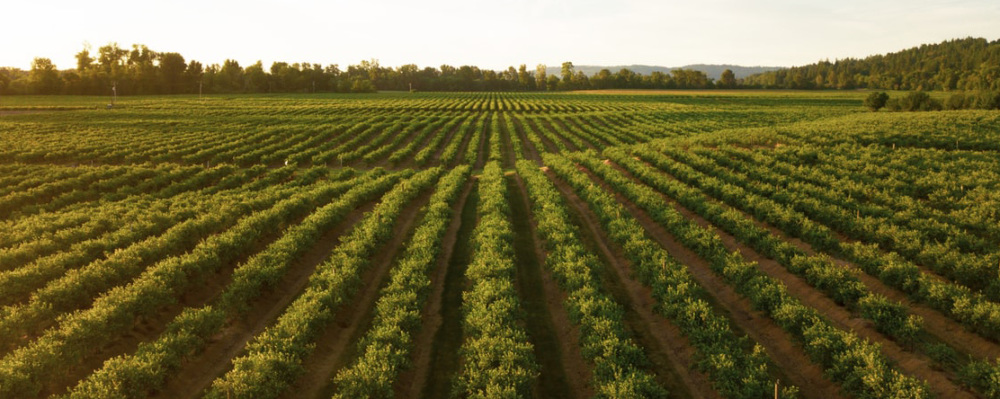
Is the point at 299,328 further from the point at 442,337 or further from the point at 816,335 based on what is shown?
the point at 816,335

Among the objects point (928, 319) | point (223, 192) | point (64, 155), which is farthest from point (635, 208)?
point (64, 155)

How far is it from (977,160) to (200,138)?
7793 cm

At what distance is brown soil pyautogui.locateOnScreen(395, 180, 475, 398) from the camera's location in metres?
14.7

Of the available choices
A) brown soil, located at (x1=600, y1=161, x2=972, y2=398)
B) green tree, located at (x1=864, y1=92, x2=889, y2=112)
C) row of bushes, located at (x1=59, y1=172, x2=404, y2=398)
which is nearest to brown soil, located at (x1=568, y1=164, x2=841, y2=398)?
brown soil, located at (x1=600, y1=161, x2=972, y2=398)

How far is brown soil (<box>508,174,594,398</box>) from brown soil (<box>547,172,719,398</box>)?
2.22 meters

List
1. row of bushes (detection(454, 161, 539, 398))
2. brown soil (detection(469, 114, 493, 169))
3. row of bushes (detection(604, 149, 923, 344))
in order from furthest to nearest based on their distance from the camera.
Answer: brown soil (detection(469, 114, 493, 169))
row of bushes (detection(604, 149, 923, 344))
row of bushes (detection(454, 161, 539, 398))

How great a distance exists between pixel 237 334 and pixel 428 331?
6.67 metres

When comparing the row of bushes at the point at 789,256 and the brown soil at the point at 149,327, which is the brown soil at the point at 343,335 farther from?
the row of bushes at the point at 789,256

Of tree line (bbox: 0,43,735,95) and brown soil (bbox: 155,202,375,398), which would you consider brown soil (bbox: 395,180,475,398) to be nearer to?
brown soil (bbox: 155,202,375,398)

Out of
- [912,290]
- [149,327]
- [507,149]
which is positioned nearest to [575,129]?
[507,149]

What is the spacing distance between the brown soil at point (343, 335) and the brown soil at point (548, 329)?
6125mm

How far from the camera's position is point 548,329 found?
17922mm

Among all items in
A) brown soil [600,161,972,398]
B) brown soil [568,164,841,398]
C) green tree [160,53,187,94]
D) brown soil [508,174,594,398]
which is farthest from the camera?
green tree [160,53,187,94]

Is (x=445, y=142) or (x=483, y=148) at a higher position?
(x=445, y=142)
